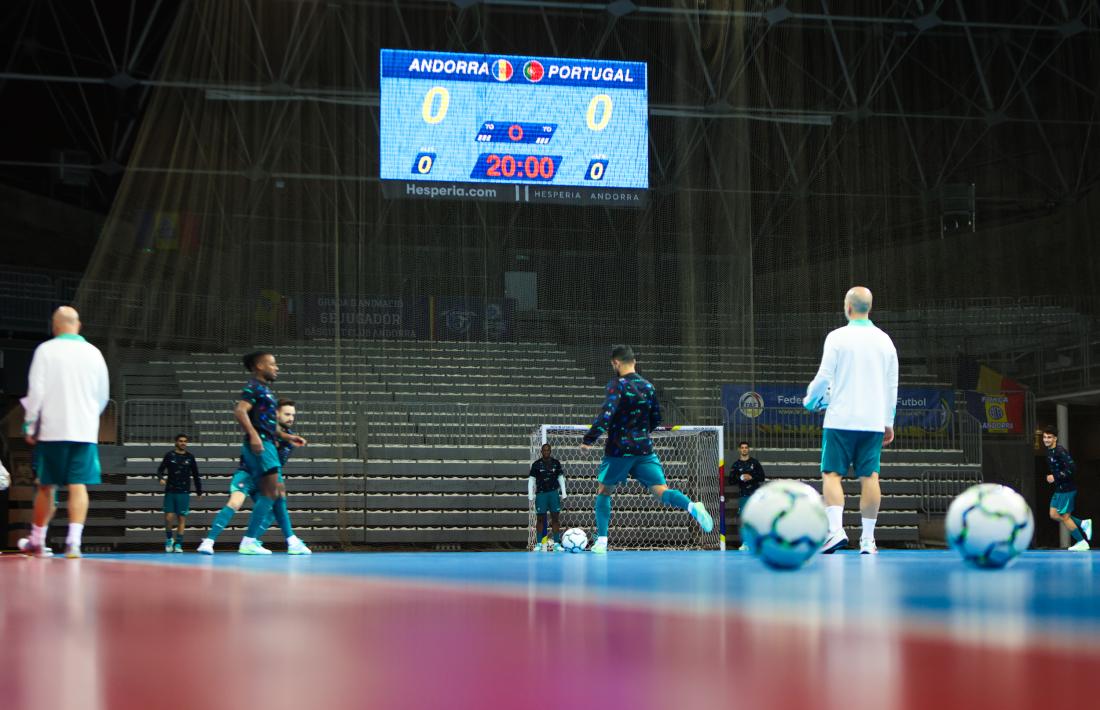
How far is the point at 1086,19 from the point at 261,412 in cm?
1635

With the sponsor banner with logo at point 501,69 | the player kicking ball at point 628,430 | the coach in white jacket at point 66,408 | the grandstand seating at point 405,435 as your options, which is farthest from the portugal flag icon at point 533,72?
the coach in white jacket at point 66,408

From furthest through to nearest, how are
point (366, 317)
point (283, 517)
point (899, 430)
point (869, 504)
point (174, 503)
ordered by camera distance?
1. point (899, 430)
2. point (366, 317)
3. point (174, 503)
4. point (283, 517)
5. point (869, 504)

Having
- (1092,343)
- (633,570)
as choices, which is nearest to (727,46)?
(1092,343)

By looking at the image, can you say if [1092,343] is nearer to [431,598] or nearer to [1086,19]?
[1086,19]

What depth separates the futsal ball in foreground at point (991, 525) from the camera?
599 cm

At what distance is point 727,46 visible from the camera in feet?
61.8

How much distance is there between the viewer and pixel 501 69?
18.4 metres

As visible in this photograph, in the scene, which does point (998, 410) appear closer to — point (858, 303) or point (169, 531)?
point (858, 303)

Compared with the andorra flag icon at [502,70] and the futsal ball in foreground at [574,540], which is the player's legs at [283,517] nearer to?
the futsal ball in foreground at [574,540]

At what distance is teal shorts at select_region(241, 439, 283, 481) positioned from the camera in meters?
10.4

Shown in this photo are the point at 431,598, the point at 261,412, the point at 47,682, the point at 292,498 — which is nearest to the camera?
the point at 47,682

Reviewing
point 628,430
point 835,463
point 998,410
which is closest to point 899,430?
point 998,410

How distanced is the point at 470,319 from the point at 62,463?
10146 mm

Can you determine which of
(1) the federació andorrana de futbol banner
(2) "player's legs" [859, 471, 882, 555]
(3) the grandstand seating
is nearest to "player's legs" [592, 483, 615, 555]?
(2) "player's legs" [859, 471, 882, 555]
